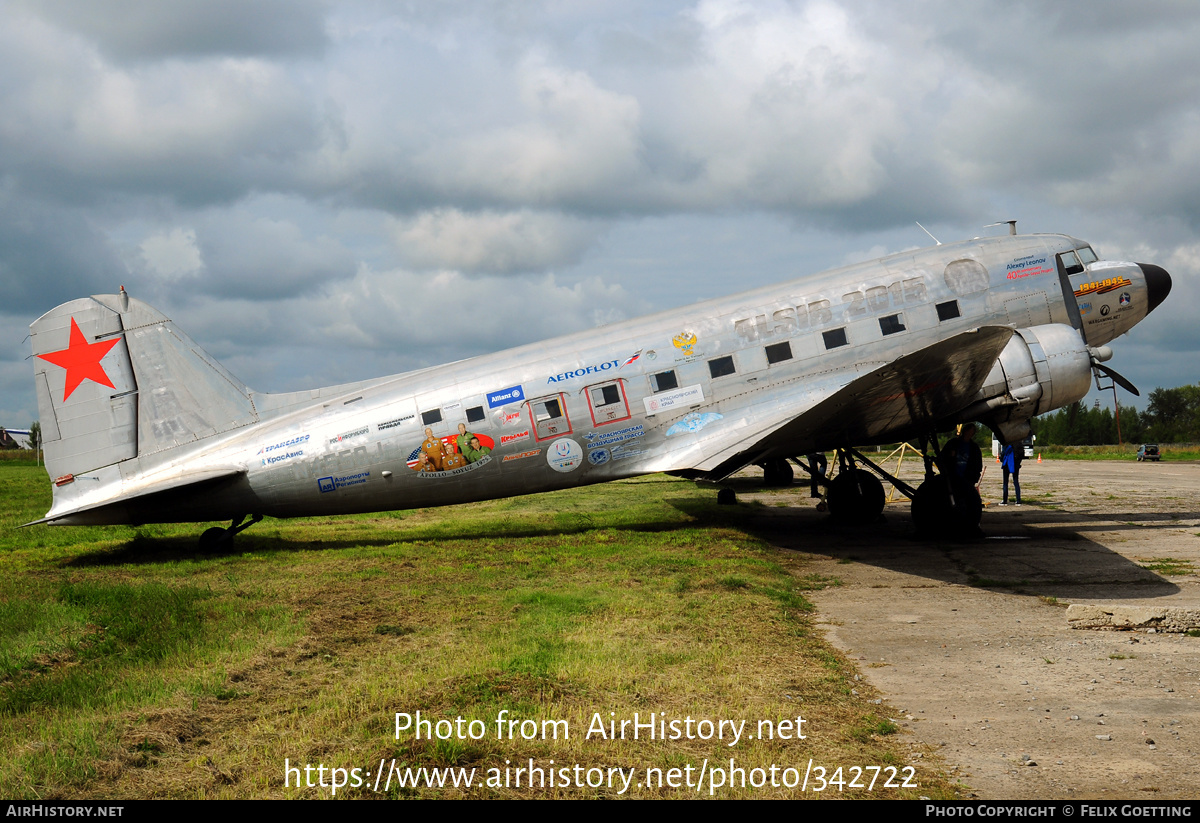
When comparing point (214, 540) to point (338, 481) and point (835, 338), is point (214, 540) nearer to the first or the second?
point (338, 481)

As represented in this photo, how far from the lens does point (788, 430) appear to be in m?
12.3

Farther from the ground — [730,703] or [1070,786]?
[730,703]

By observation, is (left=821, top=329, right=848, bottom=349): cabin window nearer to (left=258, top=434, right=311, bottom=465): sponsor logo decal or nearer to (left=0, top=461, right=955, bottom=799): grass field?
(left=0, top=461, right=955, bottom=799): grass field

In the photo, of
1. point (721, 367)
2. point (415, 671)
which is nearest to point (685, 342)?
point (721, 367)

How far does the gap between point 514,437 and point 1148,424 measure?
137302 millimetres

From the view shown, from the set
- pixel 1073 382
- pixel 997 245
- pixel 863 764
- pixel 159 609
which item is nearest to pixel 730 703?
pixel 863 764

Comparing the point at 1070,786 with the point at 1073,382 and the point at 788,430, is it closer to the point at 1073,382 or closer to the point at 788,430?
the point at 788,430

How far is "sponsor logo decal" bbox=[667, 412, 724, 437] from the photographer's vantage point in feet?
45.2

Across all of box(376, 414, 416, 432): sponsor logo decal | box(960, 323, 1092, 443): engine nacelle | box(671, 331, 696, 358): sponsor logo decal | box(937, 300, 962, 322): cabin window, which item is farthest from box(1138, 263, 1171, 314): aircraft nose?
box(376, 414, 416, 432): sponsor logo decal

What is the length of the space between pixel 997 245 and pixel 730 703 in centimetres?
1190

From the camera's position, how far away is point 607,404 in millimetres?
13781

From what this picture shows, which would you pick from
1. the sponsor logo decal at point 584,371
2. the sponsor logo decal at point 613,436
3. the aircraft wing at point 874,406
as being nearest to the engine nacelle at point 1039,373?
the aircraft wing at point 874,406

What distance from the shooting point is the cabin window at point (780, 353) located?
13.7m
